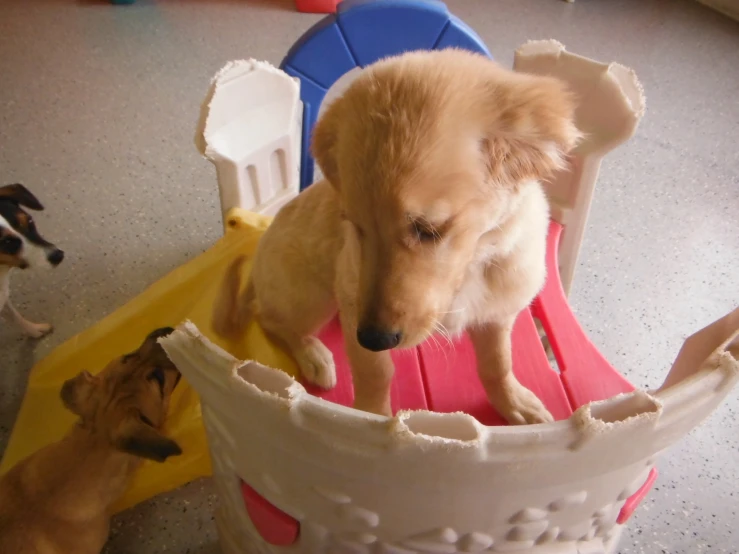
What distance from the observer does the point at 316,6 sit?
106 inches

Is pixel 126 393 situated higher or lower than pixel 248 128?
lower

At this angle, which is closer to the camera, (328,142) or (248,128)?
(328,142)

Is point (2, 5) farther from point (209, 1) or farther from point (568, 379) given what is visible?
point (568, 379)

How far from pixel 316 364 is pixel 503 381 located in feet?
0.98

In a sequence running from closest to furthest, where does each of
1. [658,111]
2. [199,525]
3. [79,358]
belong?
1. [199,525]
2. [79,358]
3. [658,111]

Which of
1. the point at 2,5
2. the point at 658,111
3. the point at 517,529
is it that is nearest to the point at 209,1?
the point at 2,5

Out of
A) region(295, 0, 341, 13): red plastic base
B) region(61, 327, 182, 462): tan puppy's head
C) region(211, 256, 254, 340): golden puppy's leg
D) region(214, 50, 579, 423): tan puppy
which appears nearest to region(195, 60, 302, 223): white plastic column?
region(211, 256, 254, 340): golden puppy's leg

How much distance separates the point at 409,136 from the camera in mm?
626

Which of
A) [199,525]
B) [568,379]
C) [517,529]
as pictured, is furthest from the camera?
[199,525]

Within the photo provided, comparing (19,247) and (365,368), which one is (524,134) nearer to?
(365,368)

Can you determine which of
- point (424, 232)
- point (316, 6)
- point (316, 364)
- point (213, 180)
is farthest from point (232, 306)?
point (316, 6)

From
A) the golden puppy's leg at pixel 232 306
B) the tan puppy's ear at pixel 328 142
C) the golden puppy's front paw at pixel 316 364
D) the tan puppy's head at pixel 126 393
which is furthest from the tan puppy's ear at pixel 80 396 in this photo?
the tan puppy's ear at pixel 328 142

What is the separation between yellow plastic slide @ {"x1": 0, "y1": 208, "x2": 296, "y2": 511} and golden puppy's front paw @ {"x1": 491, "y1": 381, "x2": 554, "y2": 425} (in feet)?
1.53

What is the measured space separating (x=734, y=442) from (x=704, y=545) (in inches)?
10.3
